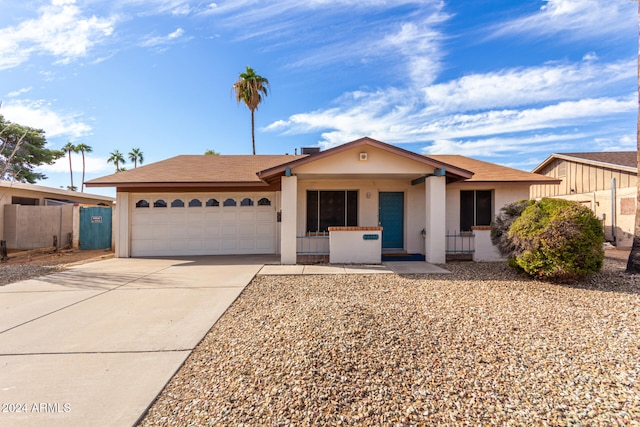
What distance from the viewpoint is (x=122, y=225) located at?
11.2 m

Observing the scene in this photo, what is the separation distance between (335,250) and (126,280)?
552 centimetres

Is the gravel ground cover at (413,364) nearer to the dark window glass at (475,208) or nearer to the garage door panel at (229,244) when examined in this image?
the dark window glass at (475,208)

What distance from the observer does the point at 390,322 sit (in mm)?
4316

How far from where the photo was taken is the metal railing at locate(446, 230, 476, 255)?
10.7 metres

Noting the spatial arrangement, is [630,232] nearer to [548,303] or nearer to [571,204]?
[571,204]

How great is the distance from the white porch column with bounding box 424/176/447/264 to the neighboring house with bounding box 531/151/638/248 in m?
9.50

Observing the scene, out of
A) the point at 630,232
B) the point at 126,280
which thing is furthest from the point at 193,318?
the point at 630,232

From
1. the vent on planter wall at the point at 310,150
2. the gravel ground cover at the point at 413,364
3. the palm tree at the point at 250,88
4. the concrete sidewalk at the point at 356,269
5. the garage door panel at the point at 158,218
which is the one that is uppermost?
the palm tree at the point at 250,88

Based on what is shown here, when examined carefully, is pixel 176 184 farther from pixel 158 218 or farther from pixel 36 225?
pixel 36 225

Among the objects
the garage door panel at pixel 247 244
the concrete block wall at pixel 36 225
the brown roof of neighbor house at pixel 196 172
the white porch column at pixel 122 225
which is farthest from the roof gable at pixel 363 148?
the concrete block wall at pixel 36 225

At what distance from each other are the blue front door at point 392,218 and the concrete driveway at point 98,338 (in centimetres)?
532

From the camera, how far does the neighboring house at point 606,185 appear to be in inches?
527

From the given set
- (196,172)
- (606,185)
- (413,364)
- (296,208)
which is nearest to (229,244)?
(196,172)

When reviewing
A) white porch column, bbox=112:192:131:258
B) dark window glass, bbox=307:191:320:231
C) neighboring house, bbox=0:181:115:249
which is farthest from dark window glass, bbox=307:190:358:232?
neighboring house, bbox=0:181:115:249
